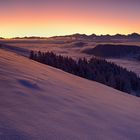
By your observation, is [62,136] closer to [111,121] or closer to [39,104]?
[39,104]

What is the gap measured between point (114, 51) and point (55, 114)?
297 feet

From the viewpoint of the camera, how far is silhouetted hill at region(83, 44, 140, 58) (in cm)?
9019

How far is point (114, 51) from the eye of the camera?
309 ft

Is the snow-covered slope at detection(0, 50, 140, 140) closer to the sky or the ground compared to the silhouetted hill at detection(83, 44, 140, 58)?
closer to the sky

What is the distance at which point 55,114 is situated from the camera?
4.43 m

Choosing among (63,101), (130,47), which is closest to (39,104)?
(63,101)

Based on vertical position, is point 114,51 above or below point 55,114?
below

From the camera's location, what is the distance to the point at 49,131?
12.1 feet

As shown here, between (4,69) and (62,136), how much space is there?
2910 mm

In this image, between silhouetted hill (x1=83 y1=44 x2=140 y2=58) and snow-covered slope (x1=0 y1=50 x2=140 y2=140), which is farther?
silhouetted hill (x1=83 y1=44 x2=140 y2=58)

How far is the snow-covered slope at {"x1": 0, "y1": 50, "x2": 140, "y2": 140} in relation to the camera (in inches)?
143

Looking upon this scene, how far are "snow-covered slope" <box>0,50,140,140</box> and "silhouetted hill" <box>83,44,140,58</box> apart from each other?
82.4 m

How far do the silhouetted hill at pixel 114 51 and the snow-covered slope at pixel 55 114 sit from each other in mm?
82353

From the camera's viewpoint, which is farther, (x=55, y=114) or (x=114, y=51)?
(x=114, y=51)
